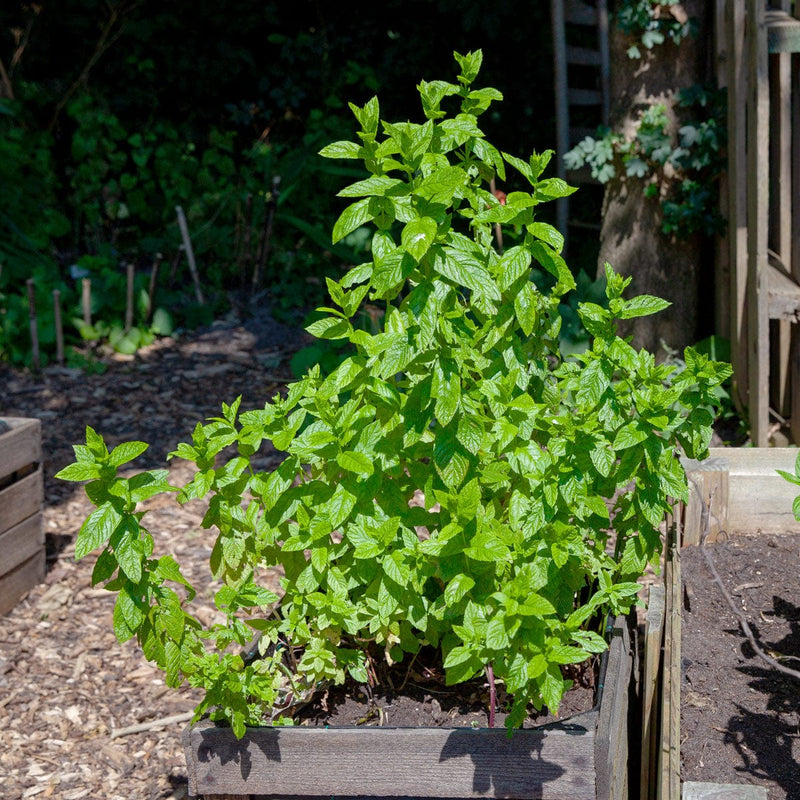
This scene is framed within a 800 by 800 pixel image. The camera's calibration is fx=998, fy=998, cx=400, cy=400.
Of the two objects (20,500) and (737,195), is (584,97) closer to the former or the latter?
(737,195)

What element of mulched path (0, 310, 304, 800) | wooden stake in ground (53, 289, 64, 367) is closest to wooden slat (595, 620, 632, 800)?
mulched path (0, 310, 304, 800)

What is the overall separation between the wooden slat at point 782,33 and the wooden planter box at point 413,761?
3462mm

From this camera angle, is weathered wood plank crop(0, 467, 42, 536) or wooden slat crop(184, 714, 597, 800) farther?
weathered wood plank crop(0, 467, 42, 536)

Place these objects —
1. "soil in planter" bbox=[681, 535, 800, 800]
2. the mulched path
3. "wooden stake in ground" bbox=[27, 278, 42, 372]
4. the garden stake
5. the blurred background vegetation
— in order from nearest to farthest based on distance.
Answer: "soil in planter" bbox=[681, 535, 800, 800], the mulched path, "wooden stake in ground" bbox=[27, 278, 42, 372], the garden stake, the blurred background vegetation

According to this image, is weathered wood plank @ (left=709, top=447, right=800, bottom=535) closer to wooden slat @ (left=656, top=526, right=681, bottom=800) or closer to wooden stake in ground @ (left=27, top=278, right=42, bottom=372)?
wooden slat @ (left=656, top=526, right=681, bottom=800)

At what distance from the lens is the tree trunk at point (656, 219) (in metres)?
5.54

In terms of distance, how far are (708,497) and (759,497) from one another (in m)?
0.17

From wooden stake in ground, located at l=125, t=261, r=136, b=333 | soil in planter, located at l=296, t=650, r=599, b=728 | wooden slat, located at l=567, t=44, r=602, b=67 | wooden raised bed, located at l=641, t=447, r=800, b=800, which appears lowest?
soil in planter, located at l=296, t=650, r=599, b=728

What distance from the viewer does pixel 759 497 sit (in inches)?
119

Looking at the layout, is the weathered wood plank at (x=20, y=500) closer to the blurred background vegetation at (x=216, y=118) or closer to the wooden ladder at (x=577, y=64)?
the blurred background vegetation at (x=216, y=118)

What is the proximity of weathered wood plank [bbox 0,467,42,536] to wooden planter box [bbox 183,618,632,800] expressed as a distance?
2.19m

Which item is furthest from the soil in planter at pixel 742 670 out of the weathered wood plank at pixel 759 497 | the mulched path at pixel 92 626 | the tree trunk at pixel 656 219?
the tree trunk at pixel 656 219

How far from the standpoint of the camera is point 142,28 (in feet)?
30.0

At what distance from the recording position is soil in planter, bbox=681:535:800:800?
83.4 inches
